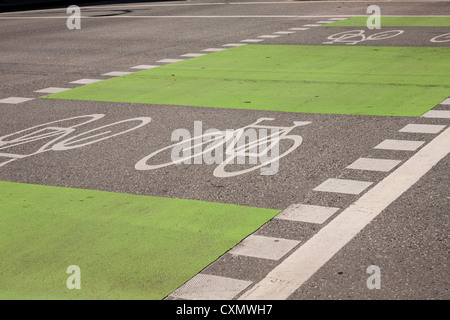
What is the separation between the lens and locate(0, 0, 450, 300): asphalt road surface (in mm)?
4891

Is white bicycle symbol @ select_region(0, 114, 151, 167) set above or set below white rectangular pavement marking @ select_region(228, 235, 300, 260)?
above

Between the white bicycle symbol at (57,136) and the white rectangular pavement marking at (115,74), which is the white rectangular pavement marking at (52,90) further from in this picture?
the white bicycle symbol at (57,136)

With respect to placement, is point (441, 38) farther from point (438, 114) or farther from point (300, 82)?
point (438, 114)

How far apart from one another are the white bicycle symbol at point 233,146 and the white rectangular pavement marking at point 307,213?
1149 mm

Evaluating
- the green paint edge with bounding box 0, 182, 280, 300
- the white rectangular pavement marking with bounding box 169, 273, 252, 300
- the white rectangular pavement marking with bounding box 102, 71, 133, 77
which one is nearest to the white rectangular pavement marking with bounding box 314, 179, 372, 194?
the green paint edge with bounding box 0, 182, 280, 300

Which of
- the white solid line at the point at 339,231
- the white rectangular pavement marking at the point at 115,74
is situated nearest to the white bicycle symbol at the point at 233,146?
the white solid line at the point at 339,231

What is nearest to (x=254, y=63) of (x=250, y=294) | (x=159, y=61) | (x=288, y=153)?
(x=159, y=61)

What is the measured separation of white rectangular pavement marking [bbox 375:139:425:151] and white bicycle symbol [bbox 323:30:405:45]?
8.50 metres

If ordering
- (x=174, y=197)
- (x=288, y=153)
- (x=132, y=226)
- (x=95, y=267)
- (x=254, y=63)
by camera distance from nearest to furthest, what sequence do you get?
1. (x=95, y=267)
2. (x=132, y=226)
3. (x=174, y=197)
4. (x=288, y=153)
5. (x=254, y=63)

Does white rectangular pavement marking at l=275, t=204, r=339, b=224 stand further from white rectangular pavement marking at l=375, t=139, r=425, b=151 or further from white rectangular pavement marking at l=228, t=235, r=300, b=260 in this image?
white rectangular pavement marking at l=375, t=139, r=425, b=151

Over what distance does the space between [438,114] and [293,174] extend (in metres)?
3.14
